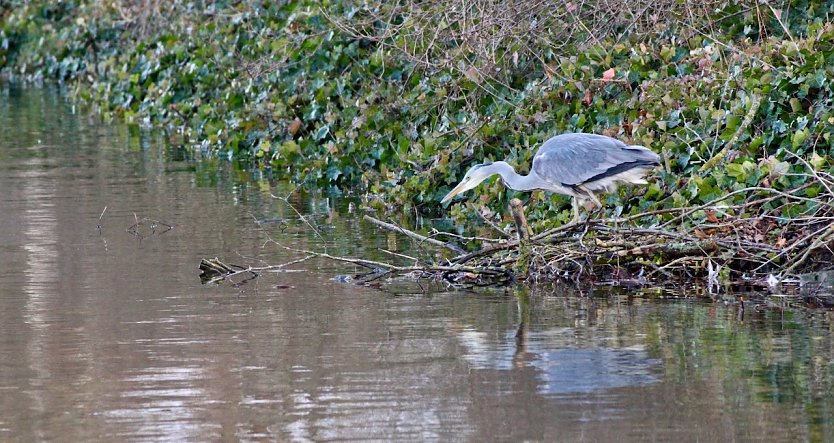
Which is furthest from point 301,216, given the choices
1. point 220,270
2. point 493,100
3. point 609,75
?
point 493,100

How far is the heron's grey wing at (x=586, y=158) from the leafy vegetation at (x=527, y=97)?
0.63 metres

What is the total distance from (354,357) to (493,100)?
767 cm

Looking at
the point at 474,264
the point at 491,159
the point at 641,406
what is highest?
the point at 491,159

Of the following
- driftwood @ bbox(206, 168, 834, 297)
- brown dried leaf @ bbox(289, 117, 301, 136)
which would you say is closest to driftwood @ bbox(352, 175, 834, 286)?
driftwood @ bbox(206, 168, 834, 297)

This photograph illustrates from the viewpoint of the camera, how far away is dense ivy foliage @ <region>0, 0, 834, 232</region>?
497 inches

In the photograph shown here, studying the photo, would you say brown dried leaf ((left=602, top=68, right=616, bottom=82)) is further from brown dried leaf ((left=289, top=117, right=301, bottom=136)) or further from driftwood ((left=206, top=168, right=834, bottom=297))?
brown dried leaf ((left=289, top=117, right=301, bottom=136))

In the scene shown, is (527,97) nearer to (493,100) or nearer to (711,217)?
(493,100)

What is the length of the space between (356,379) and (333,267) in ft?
12.6

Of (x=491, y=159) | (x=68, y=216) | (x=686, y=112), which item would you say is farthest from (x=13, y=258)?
(x=686, y=112)

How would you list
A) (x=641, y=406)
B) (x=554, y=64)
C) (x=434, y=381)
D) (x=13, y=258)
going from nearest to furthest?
1. (x=641, y=406)
2. (x=434, y=381)
3. (x=13, y=258)
4. (x=554, y=64)

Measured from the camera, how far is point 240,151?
66.2ft

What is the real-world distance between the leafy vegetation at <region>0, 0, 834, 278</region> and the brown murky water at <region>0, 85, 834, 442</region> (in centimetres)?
188

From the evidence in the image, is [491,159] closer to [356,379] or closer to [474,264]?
[474,264]

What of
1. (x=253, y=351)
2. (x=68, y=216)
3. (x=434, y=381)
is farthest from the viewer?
(x=68, y=216)
